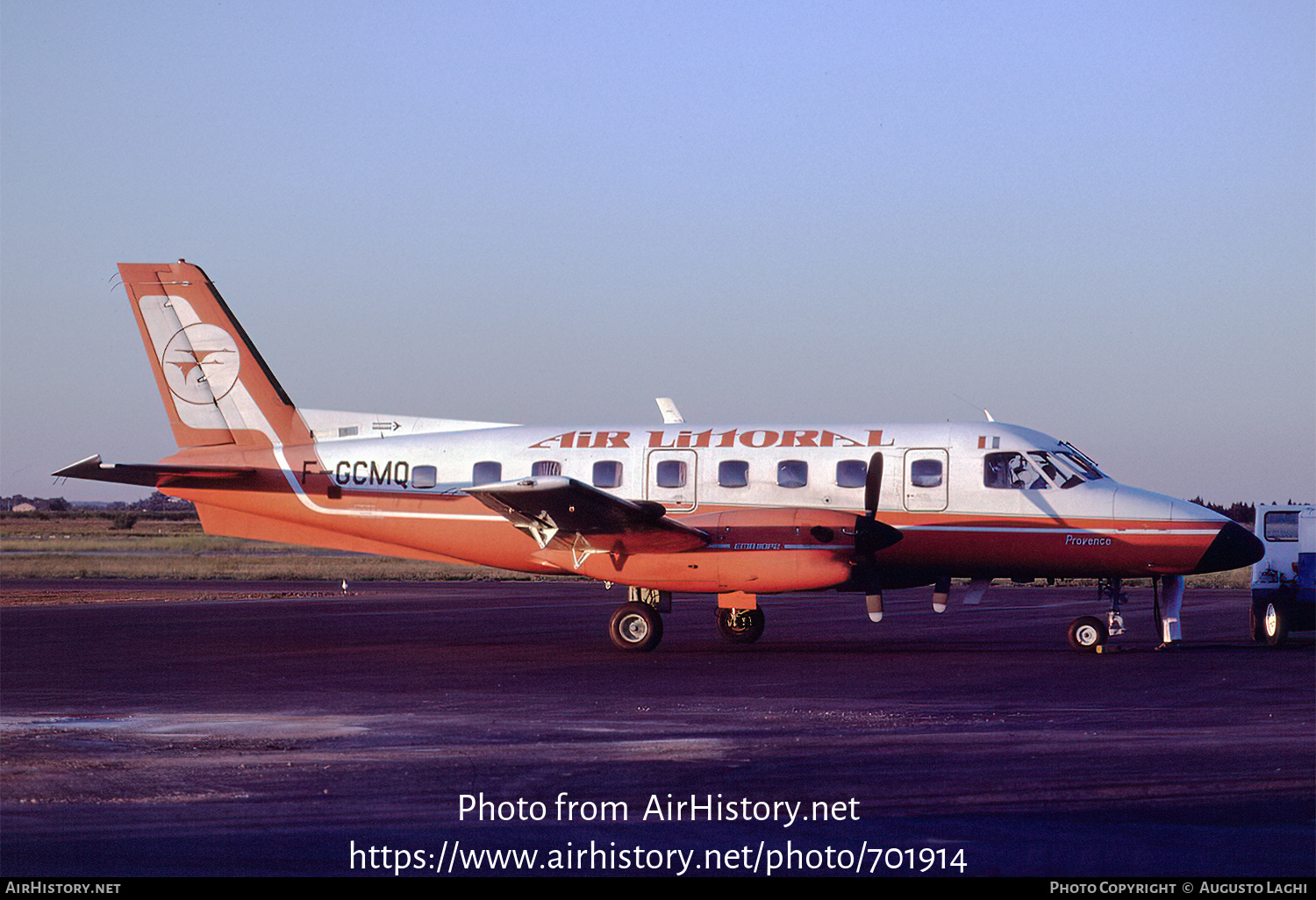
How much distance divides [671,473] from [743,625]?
100 inches

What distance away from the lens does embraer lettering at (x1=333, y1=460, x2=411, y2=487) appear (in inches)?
801

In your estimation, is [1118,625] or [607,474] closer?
[1118,625]

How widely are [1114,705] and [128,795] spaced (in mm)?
8702

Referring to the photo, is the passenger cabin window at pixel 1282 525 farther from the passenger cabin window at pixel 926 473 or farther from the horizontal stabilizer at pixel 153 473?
the horizontal stabilizer at pixel 153 473

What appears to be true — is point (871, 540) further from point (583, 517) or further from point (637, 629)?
point (583, 517)

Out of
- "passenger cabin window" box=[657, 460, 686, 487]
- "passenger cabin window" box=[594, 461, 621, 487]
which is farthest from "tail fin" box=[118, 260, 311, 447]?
"passenger cabin window" box=[657, 460, 686, 487]

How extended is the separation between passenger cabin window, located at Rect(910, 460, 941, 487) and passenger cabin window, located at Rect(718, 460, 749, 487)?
2.39m

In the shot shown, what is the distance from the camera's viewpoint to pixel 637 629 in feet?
60.3

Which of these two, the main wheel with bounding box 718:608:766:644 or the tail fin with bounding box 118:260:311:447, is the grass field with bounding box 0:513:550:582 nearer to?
the tail fin with bounding box 118:260:311:447

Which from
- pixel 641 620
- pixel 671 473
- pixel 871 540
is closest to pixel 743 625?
pixel 641 620

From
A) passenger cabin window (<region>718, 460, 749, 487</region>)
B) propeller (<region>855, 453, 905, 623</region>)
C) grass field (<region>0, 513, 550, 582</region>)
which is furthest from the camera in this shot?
grass field (<region>0, 513, 550, 582</region>)

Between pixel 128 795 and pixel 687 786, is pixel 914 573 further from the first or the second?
pixel 128 795

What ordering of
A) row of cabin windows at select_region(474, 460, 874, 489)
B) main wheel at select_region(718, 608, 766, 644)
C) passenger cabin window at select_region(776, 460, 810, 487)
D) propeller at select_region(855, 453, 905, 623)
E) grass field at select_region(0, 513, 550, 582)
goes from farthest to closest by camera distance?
grass field at select_region(0, 513, 550, 582), main wheel at select_region(718, 608, 766, 644), passenger cabin window at select_region(776, 460, 810, 487), row of cabin windows at select_region(474, 460, 874, 489), propeller at select_region(855, 453, 905, 623)

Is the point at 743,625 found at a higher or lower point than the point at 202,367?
lower
